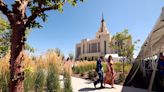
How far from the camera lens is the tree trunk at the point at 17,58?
12.5 ft

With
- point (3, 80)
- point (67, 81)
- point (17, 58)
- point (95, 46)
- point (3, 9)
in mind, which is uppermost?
point (95, 46)

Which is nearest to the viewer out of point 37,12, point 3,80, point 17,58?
point 17,58

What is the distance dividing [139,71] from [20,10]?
14.9 meters

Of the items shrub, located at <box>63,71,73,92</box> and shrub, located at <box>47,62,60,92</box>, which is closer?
shrub, located at <box>47,62,60,92</box>

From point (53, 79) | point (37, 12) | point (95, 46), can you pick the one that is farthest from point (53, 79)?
point (95, 46)

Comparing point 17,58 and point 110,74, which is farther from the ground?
point 17,58

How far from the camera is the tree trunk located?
381 centimetres

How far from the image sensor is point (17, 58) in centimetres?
386

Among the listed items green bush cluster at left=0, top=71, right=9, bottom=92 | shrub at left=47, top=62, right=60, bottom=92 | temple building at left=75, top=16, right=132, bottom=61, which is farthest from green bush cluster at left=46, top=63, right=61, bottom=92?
temple building at left=75, top=16, right=132, bottom=61

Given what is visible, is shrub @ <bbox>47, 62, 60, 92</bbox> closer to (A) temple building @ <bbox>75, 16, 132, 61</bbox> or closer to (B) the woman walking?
(B) the woman walking

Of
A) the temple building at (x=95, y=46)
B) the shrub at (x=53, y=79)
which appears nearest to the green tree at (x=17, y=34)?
the shrub at (x=53, y=79)

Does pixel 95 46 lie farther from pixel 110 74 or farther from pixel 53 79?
pixel 53 79

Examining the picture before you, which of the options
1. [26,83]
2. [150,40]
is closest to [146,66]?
[150,40]

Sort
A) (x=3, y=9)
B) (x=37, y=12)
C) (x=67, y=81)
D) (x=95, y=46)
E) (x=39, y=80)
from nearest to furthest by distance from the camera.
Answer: (x=3, y=9) → (x=37, y=12) → (x=39, y=80) → (x=67, y=81) → (x=95, y=46)
